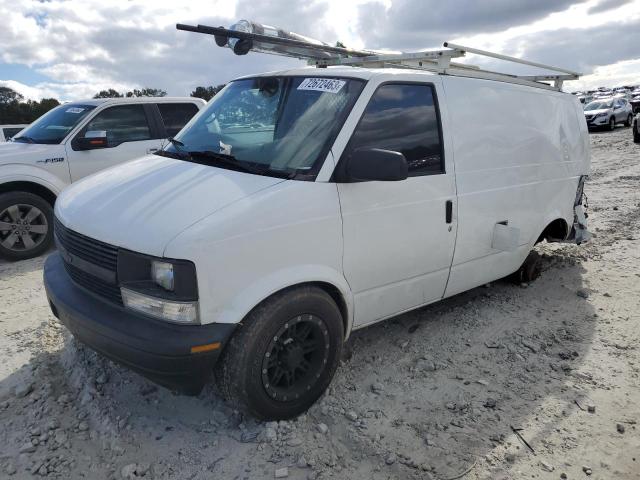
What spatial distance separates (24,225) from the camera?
6207 millimetres

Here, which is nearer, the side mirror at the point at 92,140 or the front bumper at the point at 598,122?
the side mirror at the point at 92,140

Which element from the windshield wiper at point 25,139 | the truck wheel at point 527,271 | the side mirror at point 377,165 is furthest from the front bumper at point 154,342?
the windshield wiper at point 25,139

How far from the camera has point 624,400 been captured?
131 inches

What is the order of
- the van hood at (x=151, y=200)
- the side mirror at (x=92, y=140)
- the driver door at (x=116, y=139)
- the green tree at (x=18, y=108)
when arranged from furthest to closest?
the green tree at (x=18, y=108) < the driver door at (x=116, y=139) < the side mirror at (x=92, y=140) < the van hood at (x=151, y=200)

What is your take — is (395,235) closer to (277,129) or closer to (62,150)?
(277,129)

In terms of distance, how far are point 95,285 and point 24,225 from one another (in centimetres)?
405

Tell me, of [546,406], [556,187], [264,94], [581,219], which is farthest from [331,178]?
[581,219]

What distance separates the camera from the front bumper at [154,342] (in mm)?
2518

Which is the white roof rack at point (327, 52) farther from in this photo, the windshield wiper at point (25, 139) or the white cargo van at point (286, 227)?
the windshield wiper at point (25, 139)

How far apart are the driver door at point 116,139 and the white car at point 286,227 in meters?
3.40

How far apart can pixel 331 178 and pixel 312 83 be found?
792 millimetres

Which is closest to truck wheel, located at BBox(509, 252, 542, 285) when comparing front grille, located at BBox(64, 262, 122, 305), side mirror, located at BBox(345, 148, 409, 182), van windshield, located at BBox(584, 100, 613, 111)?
side mirror, located at BBox(345, 148, 409, 182)

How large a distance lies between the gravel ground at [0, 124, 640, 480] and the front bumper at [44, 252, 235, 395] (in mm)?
506

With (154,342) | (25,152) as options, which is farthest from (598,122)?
(154,342)
